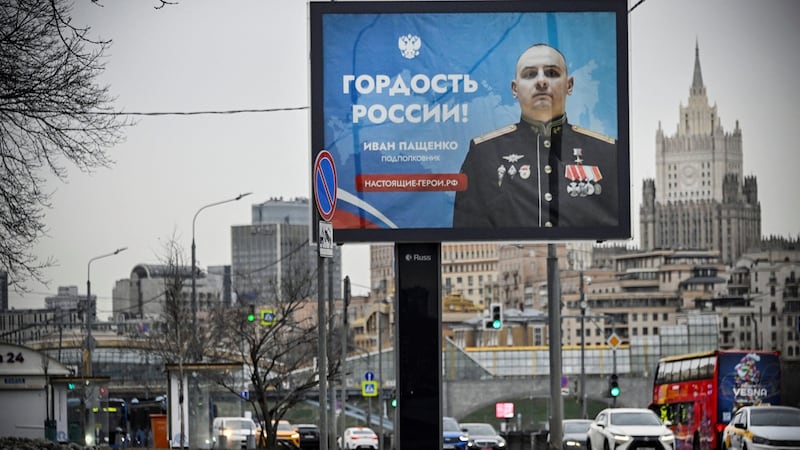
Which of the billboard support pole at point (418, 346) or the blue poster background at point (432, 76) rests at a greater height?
the blue poster background at point (432, 76)

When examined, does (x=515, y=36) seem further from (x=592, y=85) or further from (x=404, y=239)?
(x=404, y=239)

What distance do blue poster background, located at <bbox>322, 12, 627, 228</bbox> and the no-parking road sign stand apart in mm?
7071

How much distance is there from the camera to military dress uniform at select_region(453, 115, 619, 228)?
25188 millimetres

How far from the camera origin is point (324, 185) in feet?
57.7

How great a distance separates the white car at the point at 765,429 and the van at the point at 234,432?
20755mm

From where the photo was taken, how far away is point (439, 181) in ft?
82.3

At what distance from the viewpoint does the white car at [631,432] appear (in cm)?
3112

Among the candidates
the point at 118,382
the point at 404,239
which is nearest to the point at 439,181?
the point at 404,239

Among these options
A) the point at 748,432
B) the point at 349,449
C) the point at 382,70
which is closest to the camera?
the point at 382,70

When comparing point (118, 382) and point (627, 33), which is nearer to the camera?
point (627, 33)

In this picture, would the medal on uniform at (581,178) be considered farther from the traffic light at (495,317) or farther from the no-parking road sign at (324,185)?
the traffic light at (495,317)

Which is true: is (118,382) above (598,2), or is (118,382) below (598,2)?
below

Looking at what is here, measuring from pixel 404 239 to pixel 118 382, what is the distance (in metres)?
126

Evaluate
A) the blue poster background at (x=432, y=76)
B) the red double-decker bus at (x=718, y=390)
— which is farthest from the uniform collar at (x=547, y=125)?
the red double-decker bus at (x=718, y=390)
